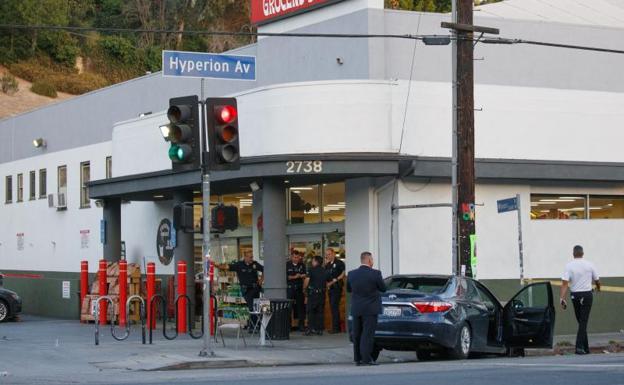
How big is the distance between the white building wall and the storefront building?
5661mm

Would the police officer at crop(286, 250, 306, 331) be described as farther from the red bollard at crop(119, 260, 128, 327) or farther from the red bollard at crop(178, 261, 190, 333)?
the red bollard at crop(119, 260, 128, 327)

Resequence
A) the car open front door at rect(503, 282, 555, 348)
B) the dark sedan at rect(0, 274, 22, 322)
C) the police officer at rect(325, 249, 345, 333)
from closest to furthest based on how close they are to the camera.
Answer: the car open front door at rect(503, 282, 555, 348)
the police officer at rect(325, 249, 345, 333)
the dark sedan at rect(0, 274, 22, 322)

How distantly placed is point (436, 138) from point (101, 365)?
29.9ft

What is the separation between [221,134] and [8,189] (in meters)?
25.2

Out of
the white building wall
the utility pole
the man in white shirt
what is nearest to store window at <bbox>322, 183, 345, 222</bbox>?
the utility pole

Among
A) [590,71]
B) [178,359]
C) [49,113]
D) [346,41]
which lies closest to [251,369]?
[178,359]

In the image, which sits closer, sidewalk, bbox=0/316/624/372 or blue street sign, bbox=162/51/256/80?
sidewalk, bbox=0/316/624/372

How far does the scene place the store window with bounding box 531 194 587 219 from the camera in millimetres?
25953

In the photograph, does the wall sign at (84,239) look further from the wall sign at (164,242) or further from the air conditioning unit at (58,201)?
the wall sign at (164,242)

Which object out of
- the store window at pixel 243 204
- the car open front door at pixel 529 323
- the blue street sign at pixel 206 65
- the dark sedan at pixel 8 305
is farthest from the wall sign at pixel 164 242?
the car open front door at pixel 529 323

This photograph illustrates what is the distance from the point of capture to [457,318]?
61.5 ft

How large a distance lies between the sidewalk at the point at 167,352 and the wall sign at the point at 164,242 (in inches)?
A: 219

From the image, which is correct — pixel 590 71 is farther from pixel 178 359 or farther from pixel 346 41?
pixel 178 359

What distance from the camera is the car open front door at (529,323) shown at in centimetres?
2002
